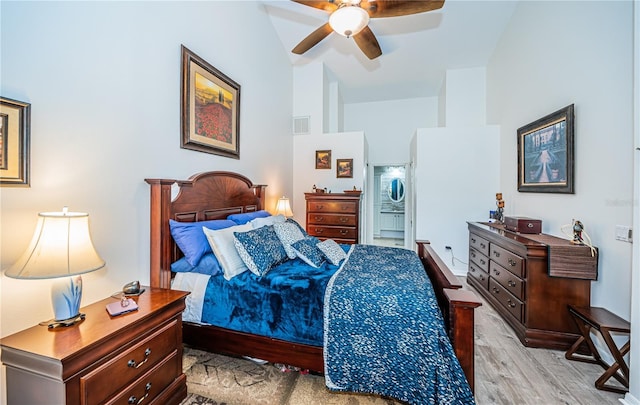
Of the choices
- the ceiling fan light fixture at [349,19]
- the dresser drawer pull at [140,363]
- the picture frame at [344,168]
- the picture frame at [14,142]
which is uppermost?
the ceiling fan light fixture at [349,19]

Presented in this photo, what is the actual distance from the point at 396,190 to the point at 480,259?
3.61 meters

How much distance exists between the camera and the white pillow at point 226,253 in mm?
1966

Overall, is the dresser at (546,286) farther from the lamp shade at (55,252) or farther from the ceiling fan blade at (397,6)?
the lamp shade at (55,252)

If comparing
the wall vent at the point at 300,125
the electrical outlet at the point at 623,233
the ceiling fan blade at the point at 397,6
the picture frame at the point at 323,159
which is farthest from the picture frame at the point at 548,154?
the wall vent at the point at 300,125

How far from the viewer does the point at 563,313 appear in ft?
7.24

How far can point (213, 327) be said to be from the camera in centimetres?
195

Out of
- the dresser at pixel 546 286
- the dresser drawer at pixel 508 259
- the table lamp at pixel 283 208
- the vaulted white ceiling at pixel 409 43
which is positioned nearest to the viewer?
the dresser at pixel 546 286

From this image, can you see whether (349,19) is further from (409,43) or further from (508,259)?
(508,259)

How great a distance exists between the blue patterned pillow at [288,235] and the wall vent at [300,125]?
2741 mm

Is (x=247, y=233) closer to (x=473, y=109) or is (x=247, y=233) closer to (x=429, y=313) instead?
(x=429, y=313)

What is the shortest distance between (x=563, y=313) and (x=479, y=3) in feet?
12.6

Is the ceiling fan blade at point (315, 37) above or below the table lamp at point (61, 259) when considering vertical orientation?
above

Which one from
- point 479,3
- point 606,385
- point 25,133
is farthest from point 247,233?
point 479,3

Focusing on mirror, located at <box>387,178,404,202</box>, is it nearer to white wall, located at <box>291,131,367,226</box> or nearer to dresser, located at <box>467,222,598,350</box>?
white wall, located at <box>291,131,367,226</box>
